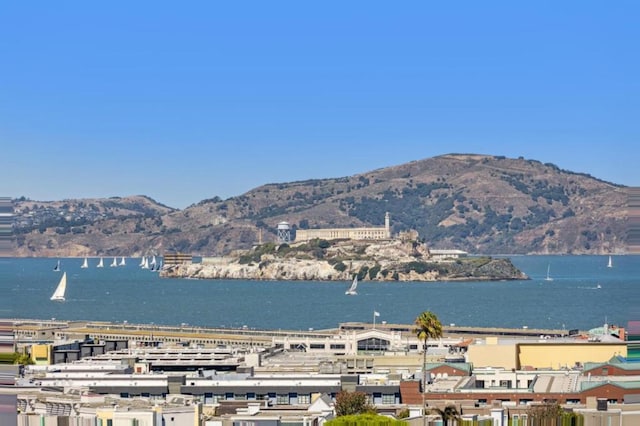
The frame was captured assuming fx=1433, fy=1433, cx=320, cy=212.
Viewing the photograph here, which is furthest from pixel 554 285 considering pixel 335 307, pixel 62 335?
pixel 62 335

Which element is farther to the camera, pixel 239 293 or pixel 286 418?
pixel 239 293

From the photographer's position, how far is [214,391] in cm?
2759

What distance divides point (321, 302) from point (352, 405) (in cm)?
9732

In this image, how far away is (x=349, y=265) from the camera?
180 m

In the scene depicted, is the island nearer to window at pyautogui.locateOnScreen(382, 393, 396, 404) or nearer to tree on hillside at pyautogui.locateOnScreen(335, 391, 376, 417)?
window at pyautogui.locateOnScreen(382, 393, 396, 404)

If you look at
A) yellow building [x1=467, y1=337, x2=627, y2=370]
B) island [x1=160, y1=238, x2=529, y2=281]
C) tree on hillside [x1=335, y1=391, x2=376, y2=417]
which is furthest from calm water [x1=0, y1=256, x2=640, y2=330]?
tree on hillside [x1=335, y1=391, x2=376, y2=417]

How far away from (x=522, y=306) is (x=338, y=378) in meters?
79.6

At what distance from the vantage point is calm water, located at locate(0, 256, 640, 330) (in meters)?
91.2

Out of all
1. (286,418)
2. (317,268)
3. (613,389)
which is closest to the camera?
(286,418)

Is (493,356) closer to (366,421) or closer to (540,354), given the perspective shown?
(540,354)

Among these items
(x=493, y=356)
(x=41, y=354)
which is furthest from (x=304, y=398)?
(x=41, y=354)

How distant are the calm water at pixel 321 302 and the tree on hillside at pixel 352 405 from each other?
3735cm

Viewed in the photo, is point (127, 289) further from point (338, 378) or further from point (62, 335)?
point (338, 378)

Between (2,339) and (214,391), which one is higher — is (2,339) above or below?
above
